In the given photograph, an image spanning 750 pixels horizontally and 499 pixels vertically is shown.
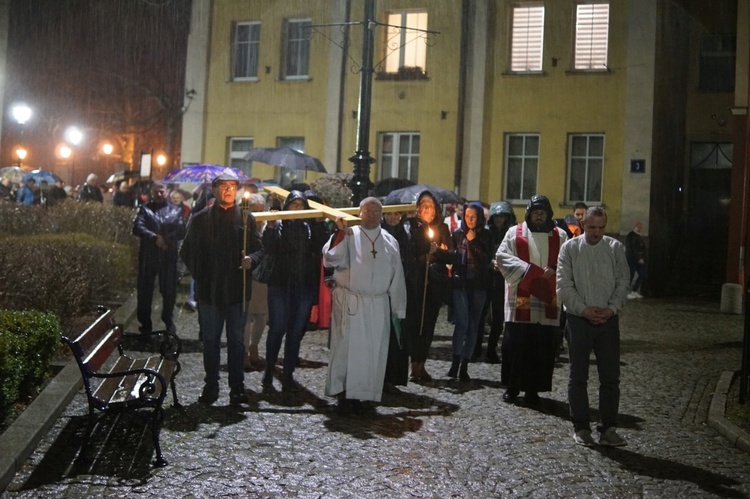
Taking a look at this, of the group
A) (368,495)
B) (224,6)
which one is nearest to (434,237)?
(368,495)

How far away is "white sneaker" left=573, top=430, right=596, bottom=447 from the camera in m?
8.01

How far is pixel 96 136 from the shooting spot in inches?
2169

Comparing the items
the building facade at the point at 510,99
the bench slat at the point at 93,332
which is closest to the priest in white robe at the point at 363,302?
the bench slat at the point at 93,332

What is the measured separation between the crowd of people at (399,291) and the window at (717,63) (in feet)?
59.6

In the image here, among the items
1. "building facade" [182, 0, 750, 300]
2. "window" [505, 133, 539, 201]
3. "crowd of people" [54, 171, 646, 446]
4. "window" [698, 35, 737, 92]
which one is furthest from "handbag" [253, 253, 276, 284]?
"window" [698, 35, 737, 92]

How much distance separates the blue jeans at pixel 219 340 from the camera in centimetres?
919

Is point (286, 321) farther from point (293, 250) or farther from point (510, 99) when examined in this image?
point (510, 99)

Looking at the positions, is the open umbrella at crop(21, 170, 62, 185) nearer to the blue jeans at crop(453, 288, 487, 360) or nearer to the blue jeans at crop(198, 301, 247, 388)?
the blue jeans at crop(453, 288, 487, 360)

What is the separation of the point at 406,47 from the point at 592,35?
477 cm

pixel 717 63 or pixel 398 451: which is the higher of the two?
pixel 717 63

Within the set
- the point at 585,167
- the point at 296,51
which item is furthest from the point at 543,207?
the point at 296,51

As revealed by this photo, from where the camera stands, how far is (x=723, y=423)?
8.77 meters

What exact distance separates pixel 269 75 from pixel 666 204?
36.6 feet

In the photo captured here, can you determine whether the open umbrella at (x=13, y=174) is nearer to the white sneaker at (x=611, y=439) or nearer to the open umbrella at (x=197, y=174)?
the open umbrella at (x=197, y=174)
